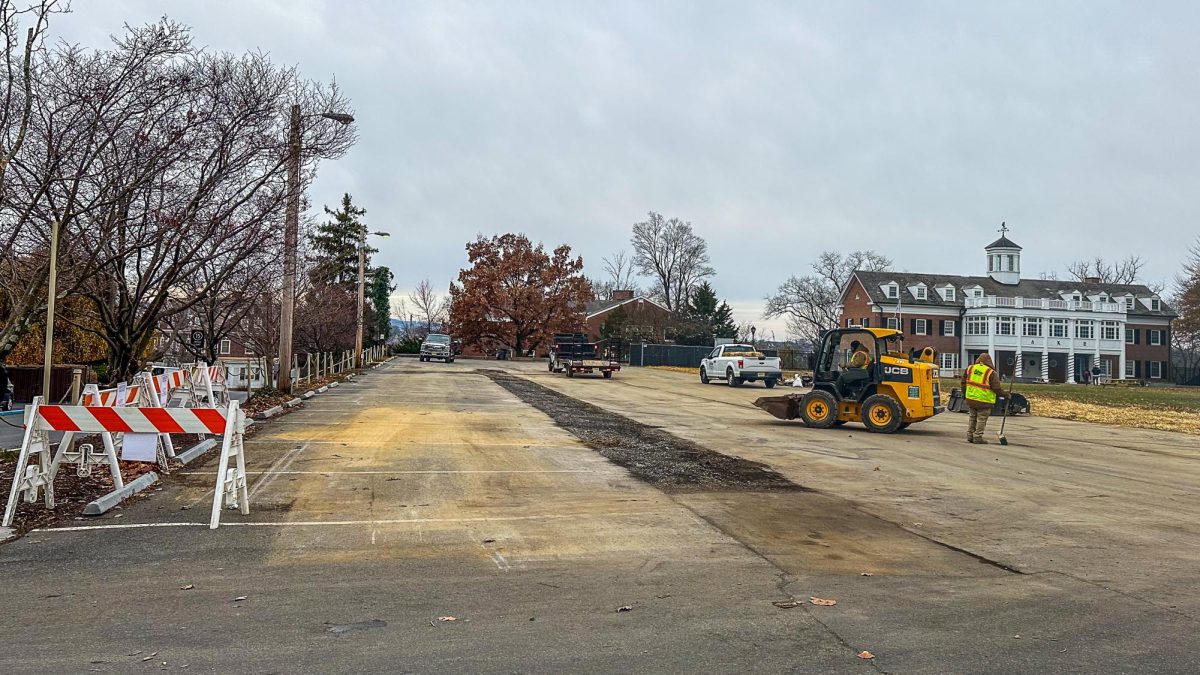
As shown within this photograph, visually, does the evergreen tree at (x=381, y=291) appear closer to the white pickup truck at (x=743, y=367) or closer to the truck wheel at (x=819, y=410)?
the white pickup truck at (x=743, y=367)

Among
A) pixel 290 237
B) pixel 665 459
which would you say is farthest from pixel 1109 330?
pixel 290 237

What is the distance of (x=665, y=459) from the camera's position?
526 inches

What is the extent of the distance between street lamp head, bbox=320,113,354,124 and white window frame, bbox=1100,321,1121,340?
81.4 meters

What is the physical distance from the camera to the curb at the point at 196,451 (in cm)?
1213

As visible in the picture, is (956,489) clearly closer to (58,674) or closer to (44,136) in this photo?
(58,674)

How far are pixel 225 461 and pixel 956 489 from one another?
28.0 ft

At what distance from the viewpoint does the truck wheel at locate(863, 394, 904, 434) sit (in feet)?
59.5

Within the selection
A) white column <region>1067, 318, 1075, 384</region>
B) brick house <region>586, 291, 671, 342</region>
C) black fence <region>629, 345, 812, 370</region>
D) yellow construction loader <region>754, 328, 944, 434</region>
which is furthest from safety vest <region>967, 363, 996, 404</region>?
white column <region>1067, 318, 1075, 384</region>

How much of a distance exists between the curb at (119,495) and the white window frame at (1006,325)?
77.8 m

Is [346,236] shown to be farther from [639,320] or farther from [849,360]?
[849,360]

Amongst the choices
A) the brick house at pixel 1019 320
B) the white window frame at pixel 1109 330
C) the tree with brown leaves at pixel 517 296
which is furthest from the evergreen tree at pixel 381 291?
the white window frame at pixel 1109 330

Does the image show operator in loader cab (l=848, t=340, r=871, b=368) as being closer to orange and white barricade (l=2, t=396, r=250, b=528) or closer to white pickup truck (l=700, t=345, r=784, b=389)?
orange and white barricade (l=2, t=396, r=250, b=528)

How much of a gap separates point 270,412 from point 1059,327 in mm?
77286

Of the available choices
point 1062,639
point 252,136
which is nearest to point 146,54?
point 252,136
